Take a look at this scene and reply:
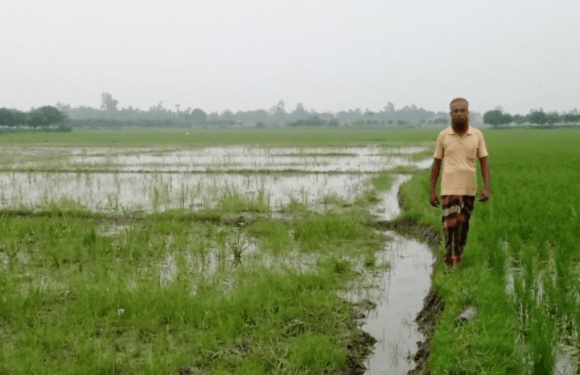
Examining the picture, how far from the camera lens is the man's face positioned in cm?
442

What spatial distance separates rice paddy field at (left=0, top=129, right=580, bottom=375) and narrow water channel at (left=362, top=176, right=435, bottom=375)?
2cm

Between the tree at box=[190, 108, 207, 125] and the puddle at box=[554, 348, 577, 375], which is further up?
the tree at box=[190, 108, 207, 125]

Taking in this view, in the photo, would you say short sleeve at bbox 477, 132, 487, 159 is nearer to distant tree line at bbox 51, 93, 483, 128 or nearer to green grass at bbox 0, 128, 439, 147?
green grass at bbox 0, 128, 439, 147

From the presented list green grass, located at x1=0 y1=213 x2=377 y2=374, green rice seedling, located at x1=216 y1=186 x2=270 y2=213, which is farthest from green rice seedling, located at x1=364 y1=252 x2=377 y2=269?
green rice seedling, located at x1=216 y1=186 x2=270 y2=213

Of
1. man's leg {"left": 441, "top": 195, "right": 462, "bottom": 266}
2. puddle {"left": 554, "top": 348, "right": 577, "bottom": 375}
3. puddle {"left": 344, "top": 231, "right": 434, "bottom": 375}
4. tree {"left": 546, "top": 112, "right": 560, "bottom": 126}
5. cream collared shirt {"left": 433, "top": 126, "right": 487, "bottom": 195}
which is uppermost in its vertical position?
tree {"left": 546, "top": 112, "right": 560, "bottom": 126}

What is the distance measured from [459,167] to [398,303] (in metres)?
1.31

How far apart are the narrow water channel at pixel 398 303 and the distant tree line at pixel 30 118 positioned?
58.9 meters

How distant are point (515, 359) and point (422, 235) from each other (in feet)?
14.2

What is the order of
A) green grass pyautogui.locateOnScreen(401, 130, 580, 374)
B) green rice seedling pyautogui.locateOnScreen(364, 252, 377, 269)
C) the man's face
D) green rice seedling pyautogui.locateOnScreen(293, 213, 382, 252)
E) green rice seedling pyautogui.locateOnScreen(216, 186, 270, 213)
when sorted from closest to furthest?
green grass pyautogui.locateOnScreen(401, 130, 580, 374) < the man's face < green rice seedling pyautogui.locateOnScreen(364, 252, 377, 269) < green rice seedling pyautogui.locateOnScreen(293, 213, 382, 252) < green rice seedling pyautogui.locateOnScreen(216, 186, 270, 213)

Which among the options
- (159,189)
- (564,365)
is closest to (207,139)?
(159,189)

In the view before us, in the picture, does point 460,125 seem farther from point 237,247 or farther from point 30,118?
point 30,118

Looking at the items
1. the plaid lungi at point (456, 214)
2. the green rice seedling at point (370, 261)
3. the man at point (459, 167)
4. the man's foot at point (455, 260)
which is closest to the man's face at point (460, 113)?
the man at point (459, 167)

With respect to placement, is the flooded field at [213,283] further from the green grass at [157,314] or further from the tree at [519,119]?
the tree at [519,119]

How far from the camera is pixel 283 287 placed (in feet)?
15.3
